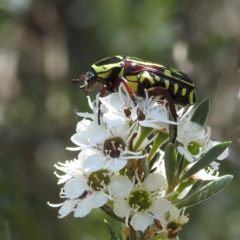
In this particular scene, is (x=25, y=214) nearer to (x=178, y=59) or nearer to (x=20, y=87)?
(x=178, y=59)

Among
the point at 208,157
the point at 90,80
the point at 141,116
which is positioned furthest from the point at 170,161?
→ the point at 90,80

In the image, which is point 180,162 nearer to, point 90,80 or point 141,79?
point 141,79

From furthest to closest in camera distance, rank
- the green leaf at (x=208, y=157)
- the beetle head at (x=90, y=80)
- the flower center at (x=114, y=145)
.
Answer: the beetle head at (x=90, y=80) < the flower center at (x=114, y=145) < the green leaf at (x=208, y=157)

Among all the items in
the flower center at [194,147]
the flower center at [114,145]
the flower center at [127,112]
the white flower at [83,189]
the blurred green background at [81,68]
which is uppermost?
the blurred green background at [81,68]

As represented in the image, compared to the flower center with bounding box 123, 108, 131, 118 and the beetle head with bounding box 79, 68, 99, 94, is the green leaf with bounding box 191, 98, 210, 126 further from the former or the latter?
the beetle head with bounding box 79, 68, 99, 94

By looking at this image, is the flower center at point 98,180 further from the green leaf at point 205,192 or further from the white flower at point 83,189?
the green leaf at point 205,192

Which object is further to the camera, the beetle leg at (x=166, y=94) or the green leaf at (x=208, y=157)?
the beetle leg at (x=166, y=94)

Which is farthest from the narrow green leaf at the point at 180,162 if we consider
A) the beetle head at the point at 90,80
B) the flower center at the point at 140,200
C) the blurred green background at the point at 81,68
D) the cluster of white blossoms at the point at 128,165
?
the blurred green background at the point at 81,68

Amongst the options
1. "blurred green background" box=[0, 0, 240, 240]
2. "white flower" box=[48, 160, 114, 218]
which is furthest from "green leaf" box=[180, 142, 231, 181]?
"blurred green background" box=[0, 0, 240, 240]
